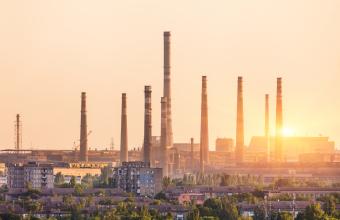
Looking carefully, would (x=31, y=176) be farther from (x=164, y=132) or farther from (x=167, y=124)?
(x=167, y=124)

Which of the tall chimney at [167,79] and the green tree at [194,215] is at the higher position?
the tall chimney at [167,79]

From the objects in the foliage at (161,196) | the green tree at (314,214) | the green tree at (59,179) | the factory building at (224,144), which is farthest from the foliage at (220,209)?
the factory building at (224,144)

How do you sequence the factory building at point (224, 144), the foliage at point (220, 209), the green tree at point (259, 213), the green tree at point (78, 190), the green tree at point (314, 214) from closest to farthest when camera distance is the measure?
the green tree at point (314, 214)
the green tree at point (259, 213)
the foliage at point (220, 209)
the green tree at point (78, 190)
the factory building at point (224, 144)

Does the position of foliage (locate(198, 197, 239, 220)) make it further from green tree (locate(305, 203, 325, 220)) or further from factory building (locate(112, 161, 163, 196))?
factory building (locate(112, 161, 163, 196))

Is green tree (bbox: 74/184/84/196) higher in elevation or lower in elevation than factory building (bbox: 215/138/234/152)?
lower

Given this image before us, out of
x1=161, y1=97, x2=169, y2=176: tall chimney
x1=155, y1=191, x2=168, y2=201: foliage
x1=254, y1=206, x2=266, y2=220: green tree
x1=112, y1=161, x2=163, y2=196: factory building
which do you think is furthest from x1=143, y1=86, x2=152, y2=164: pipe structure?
x1=254, y1=206, x2=266, y2=220: green tree

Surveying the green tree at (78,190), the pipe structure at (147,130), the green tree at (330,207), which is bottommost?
the green tree at (330,207)

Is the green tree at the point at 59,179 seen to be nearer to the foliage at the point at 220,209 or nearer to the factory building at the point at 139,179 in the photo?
the factory building at the point at 139,179

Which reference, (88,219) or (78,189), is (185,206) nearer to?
(88,219)

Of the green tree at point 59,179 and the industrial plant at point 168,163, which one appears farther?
the green tree at point 59,179

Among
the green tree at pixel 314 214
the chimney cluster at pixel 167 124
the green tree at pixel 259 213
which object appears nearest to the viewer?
the green tree at pixel 314 214

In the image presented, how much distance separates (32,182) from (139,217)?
44.7 meters

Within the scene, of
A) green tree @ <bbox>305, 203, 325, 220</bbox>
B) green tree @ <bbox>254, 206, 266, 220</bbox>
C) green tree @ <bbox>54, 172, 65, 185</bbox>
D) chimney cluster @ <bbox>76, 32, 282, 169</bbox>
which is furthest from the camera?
green tree @ <bbox>54, 172, 65, 185</bbox>

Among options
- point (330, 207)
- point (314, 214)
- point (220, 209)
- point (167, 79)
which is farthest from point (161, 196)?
point (167, 79)
